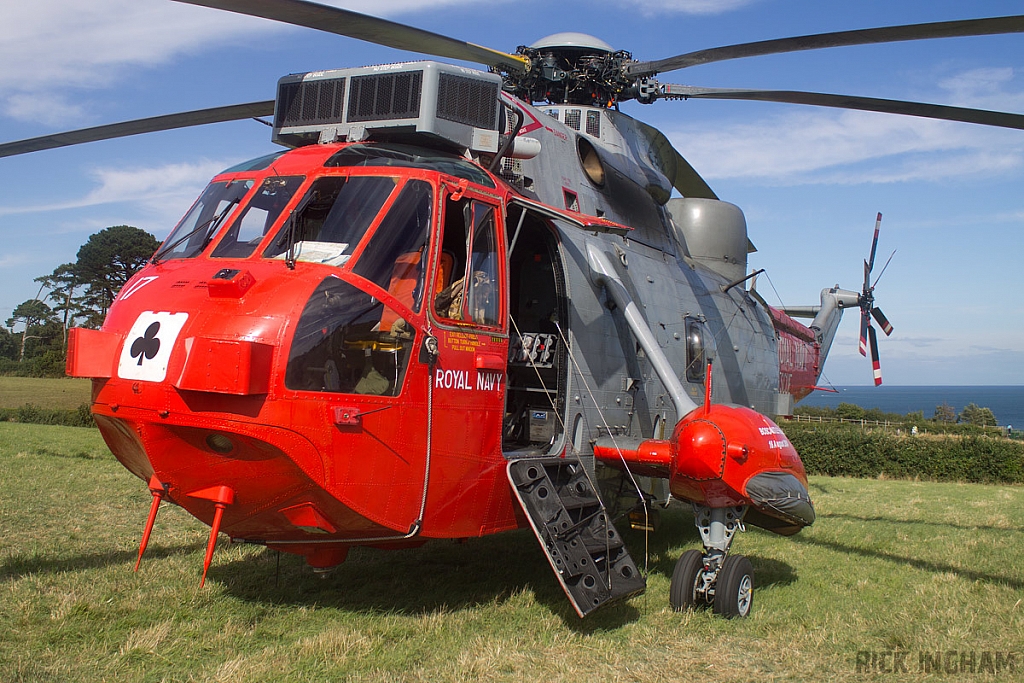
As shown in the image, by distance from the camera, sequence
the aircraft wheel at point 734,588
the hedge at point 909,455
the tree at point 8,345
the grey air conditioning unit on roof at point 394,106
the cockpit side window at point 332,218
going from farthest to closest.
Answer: the tree at point 8,345
the hedge at point 909,455
the aircraft wheel at point 734,588
the grey air conditioning unit on roof at point 394,106
the cockpit side window at point 332,218

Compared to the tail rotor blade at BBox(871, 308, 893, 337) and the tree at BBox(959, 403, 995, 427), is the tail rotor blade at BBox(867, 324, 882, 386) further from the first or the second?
the tree at BBox(959, 403, 995, 427)

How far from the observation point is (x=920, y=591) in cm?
764

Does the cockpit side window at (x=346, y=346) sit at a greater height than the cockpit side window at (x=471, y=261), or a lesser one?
lesser

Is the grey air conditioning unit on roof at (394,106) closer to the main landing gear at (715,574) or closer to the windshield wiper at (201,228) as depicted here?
the windshield wiper at (201,228)

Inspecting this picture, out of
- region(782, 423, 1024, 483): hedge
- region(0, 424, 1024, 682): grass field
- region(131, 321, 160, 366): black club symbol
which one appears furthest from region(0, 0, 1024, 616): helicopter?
region(782, 423, 1024, 483): hedge

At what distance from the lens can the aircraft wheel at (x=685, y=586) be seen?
654cm

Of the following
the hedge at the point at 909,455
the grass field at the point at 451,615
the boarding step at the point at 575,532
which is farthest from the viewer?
the hedge at the point at 909,455

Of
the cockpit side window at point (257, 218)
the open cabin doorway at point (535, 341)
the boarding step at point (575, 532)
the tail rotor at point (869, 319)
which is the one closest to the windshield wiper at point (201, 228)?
the cockpit side window at point (257, 218)

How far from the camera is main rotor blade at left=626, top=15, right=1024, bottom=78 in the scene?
5449 mm

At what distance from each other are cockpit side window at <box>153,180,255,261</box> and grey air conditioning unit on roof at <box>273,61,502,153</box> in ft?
2.86

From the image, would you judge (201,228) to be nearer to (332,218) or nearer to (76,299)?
(332,218)

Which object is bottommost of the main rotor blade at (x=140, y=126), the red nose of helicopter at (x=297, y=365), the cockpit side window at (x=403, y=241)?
the red nose of helicopter at (x=297, y=365)

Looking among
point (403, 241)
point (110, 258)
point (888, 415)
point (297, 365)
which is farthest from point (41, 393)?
point (888, 415)

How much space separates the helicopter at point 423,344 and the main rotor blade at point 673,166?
5.21 feet
